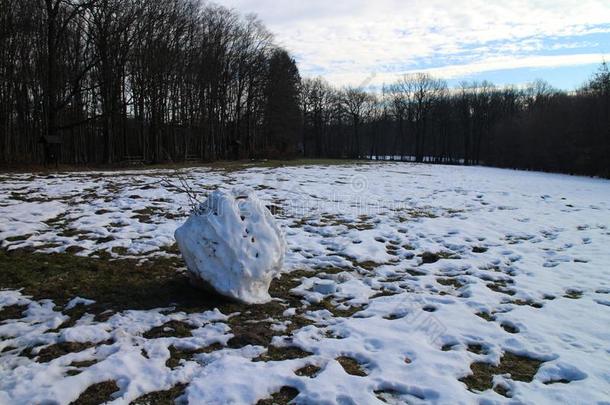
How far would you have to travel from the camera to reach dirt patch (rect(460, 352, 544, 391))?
3.77 m

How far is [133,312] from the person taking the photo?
4910 millimetres

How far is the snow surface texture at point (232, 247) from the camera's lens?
5.18 meters

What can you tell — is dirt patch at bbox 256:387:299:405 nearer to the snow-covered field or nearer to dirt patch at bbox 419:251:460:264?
the snow-covered field

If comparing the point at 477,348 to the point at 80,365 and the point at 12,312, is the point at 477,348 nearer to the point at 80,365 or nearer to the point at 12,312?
the point at 80,365

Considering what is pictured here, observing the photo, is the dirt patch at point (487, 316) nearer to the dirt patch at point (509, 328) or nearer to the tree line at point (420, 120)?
the dirt patch at point (509, 328)

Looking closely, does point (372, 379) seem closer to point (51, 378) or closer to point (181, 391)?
point (181, 391)

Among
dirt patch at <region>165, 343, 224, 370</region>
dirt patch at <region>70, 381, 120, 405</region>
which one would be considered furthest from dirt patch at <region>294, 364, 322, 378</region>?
dirt patch at <region>70, 381, 120, 405</region>

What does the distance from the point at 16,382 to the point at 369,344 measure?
126 inches

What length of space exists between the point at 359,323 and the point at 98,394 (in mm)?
2790

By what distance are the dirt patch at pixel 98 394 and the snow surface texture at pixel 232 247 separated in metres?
1.86

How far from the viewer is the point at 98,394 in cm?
336

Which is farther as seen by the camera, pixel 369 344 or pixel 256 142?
pixel 256 142

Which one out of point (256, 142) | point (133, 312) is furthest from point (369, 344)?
point (256, 142)

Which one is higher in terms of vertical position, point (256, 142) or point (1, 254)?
point (256, 142)
